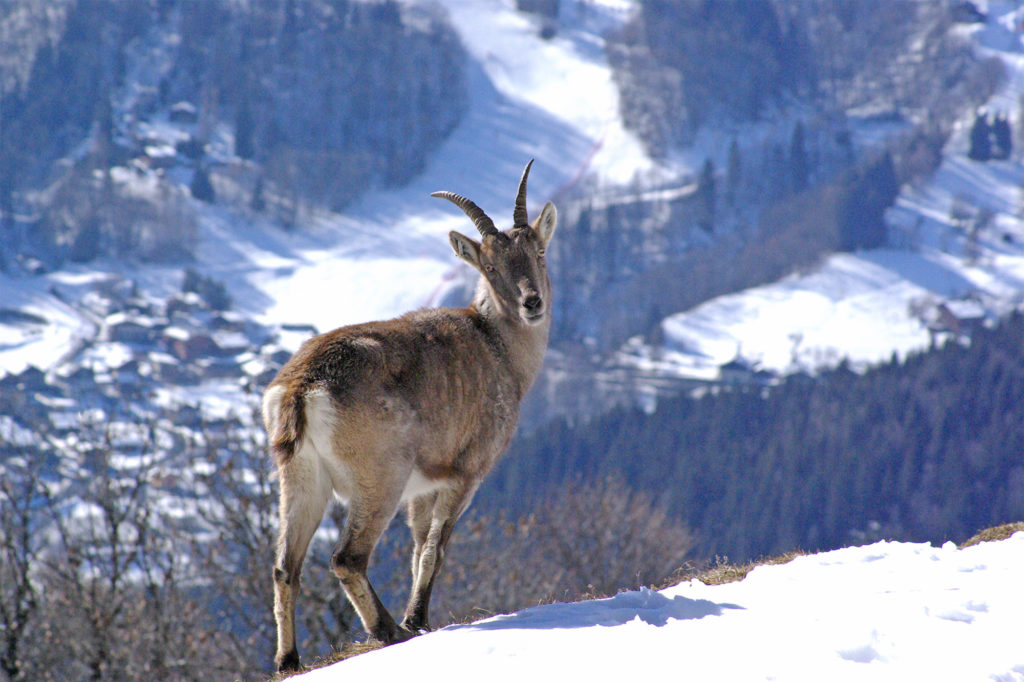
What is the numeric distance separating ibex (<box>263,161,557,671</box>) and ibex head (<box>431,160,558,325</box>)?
21 millimetres

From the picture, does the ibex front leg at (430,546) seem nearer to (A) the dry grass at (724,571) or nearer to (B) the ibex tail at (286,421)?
(B) the ibex tail at (286,421)

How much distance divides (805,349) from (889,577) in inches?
7407

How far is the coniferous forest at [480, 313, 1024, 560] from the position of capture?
134m

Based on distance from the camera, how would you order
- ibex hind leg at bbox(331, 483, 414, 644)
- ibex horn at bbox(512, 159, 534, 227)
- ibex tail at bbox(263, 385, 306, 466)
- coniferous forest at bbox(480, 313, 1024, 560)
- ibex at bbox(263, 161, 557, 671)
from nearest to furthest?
ibex tail at bbox(263, 385, 306, 466) < ibex at bbox(263, 161, 557, 671) < ibex hind leg at bbox(331, 483, 414, 644) < ibex horn at bbox(512, 159, 534, 227) < coniferous forest at bbox(480, 313, 1024, 560)

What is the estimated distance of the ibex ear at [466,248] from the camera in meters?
11.7

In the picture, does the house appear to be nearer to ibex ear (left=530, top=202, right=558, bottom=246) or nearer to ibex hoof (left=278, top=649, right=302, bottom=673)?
ibex ear (left=530, top=202, right=558, bottom=246)

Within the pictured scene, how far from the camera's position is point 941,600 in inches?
368

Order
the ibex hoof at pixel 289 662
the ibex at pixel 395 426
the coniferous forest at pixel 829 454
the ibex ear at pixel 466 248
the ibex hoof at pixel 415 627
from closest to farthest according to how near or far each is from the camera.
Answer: the ibex at pixel 395 426 < the ibex hoof at pixel 289 662 < the ibex hoof at pixel 415 627 < the ibex ear at pixel 466 248 < the coniferous forest at pixel 829 454

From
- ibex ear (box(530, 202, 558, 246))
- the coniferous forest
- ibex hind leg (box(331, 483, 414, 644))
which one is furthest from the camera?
the coniferous forest

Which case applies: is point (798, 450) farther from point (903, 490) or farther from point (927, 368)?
point (927, 368)

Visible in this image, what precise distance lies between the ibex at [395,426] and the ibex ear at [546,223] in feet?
2.58

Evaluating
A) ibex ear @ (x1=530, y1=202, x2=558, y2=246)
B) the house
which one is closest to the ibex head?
ibex ear @ (x1=530, y1=202, x2=558, y2=246)

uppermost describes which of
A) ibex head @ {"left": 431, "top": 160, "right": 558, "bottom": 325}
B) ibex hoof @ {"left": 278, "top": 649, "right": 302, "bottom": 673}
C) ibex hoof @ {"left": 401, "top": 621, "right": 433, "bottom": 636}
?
ibex head @ {"left": 431, "top": 160, "right": 558, "bottom": 325}

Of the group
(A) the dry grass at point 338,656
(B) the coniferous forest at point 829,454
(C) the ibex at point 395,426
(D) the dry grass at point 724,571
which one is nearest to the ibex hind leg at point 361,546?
(C) the ibex at point 395,426
